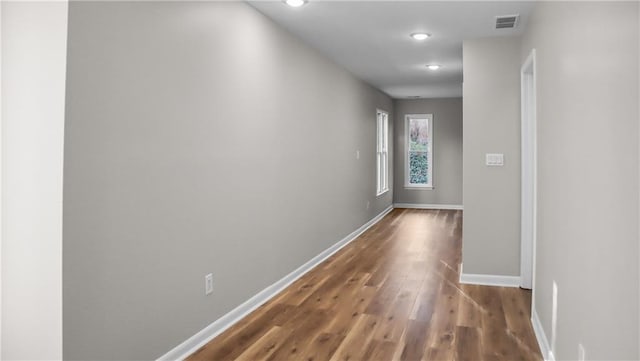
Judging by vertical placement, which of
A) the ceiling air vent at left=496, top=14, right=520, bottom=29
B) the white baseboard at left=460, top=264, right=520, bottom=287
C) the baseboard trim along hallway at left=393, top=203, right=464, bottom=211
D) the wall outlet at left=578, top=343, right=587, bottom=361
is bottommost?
the white baseboard at left=460, top=264, right=520, bottom=287

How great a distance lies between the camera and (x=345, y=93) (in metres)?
6.57

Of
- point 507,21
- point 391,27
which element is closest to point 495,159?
point 507,21

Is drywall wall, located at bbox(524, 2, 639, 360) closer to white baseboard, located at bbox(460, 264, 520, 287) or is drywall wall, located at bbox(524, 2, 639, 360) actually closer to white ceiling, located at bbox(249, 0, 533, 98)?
white ceiling, located at bbox(249, 0, 533, 98)

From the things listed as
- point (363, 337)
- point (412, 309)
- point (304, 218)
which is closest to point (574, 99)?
point (363, 337)

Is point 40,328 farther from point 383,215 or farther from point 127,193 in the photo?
point 383,215

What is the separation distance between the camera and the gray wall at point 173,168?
2.15 m

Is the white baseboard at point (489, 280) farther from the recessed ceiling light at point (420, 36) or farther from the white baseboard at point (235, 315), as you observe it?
the recessed ceiling light at point (420, 36)

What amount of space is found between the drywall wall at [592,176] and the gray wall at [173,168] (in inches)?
78.9

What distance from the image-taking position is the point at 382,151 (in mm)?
9562

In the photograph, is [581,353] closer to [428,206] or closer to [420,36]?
[420,36]

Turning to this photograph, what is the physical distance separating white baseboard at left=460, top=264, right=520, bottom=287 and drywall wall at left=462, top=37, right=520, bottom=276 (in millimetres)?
38

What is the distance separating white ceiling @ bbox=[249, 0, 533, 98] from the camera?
3.73 m

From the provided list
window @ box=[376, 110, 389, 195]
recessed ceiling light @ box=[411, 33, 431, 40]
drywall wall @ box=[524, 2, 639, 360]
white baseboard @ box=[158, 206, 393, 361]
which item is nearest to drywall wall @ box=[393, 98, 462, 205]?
window @ box=[376, 110, 389, 195]

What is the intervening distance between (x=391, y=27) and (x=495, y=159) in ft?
5.12
